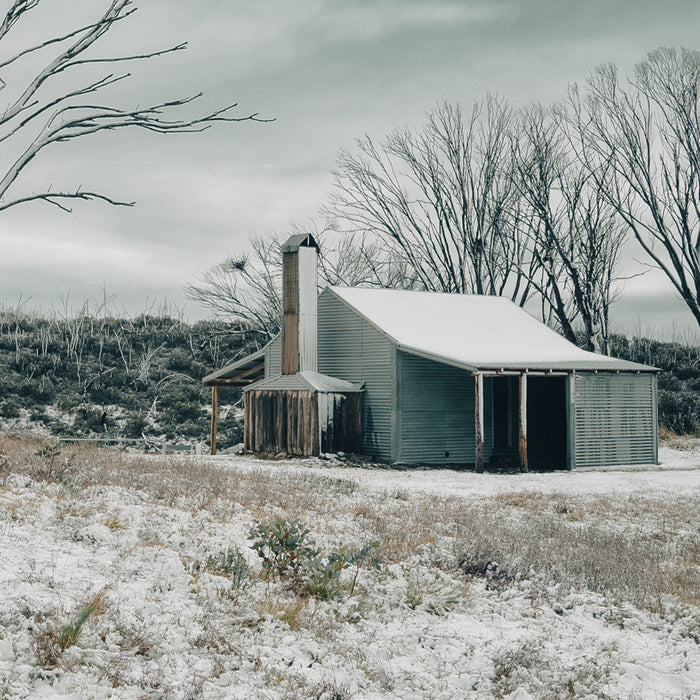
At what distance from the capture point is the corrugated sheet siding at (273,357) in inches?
1042

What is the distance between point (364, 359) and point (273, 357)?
13.4ft

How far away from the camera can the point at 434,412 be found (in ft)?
76.4

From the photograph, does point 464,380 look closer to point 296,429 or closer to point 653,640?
point 296,429

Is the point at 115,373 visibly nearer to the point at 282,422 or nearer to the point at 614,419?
the point at 282,422

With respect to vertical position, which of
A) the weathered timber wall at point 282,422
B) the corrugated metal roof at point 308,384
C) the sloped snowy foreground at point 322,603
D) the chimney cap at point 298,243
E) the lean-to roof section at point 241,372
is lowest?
the sloped snowy foreground at point 322,603

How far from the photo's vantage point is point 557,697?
5.66 m

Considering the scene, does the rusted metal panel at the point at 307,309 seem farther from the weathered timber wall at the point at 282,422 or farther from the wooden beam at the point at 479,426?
the wooden beam at the point at 479,426

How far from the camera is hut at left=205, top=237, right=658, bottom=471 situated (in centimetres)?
2250

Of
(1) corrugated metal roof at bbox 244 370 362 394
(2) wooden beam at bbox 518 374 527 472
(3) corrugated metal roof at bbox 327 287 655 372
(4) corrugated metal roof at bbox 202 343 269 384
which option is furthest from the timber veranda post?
(4) corrugated metal roof at bbox 202 343 269 384

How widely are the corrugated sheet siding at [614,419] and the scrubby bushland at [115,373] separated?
1744cm

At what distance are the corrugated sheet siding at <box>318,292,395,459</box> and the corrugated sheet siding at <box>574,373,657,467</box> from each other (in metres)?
5.32

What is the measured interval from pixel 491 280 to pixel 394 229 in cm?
547

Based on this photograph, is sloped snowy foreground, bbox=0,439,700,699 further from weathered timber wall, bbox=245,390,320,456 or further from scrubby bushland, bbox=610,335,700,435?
scrubby bushland, bbox=610,335,700,435

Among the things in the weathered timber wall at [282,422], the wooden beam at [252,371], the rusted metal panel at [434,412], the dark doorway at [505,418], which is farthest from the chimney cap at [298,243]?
the dark doorway at [505,418]
